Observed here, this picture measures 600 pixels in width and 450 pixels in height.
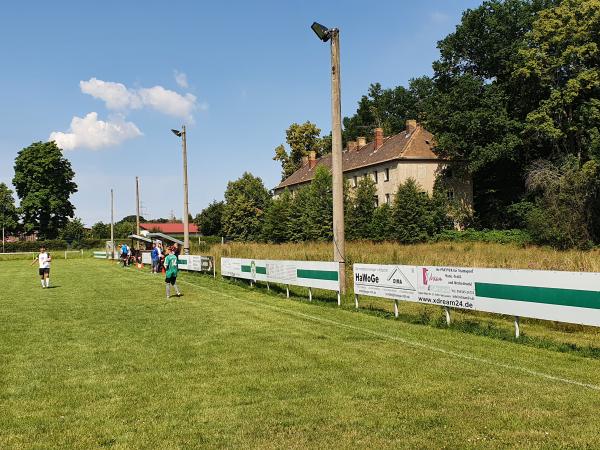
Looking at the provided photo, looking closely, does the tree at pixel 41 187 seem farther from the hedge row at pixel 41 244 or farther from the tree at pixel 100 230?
the tree at pixel 100 230

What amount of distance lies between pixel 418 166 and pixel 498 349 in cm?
5491

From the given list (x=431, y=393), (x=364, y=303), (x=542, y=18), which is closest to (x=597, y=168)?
(x=542, y=18)

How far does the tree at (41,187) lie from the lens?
84.7 meters

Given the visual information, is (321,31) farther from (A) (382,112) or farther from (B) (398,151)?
(A) (382,112)

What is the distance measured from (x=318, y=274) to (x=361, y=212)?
44.5 m

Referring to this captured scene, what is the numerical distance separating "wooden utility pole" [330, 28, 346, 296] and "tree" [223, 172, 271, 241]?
238 feet

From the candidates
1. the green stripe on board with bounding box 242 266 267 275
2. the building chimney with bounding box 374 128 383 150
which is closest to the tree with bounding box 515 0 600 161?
the building chimney with bounding box 374 128 383 150

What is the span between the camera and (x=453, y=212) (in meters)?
60.6

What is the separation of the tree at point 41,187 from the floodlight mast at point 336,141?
249 feet

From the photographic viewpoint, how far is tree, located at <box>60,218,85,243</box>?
9151 cm

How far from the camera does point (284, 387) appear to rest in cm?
732

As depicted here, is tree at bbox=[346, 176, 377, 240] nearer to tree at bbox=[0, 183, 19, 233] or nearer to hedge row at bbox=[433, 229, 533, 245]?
hedge row at bbox=[433, 229, 533, 245]

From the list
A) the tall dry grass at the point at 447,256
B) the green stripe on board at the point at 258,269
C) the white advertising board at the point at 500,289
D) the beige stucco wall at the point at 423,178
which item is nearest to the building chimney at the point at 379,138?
the beige stucco wall at the point at 423,178

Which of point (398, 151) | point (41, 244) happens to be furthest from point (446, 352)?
point (41, 244)
